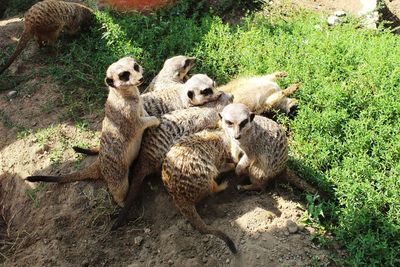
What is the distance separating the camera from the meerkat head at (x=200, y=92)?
362 cm

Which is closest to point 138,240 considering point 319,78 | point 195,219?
point 195,219

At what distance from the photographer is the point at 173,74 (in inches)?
160

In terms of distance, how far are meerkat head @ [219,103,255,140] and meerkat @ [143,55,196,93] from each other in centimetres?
97

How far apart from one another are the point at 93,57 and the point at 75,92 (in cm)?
54

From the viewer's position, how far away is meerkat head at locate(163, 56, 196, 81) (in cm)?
408

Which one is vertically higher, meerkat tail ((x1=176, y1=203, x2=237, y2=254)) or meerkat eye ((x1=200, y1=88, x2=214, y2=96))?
meerkat eye ((x1=200, y1=88, x2=214, y2=96))

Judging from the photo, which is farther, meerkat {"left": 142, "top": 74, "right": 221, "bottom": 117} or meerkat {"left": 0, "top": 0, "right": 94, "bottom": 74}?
meerkat {"left": 0, "top": 0, "right": 94, "bottom": 74}

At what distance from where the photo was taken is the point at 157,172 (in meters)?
3.42

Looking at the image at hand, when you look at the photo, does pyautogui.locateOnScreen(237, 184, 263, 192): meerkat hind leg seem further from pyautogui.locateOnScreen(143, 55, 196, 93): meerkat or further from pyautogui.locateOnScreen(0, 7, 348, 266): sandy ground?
pyautogui.locateOnScreen(143, 55, 196, 93): meerkat

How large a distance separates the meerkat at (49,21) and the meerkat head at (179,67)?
1657 mm

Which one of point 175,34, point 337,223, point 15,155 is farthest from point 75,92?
point 337,223

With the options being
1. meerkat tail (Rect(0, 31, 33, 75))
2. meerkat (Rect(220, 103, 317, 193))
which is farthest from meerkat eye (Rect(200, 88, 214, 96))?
meerkat tail (Rect(0, 31, 33, 75))

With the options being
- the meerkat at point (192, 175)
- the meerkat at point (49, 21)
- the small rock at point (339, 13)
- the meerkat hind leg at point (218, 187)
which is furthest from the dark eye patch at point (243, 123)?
the meerkat at point (49, 21)

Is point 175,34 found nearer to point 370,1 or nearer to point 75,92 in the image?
point 75,92
